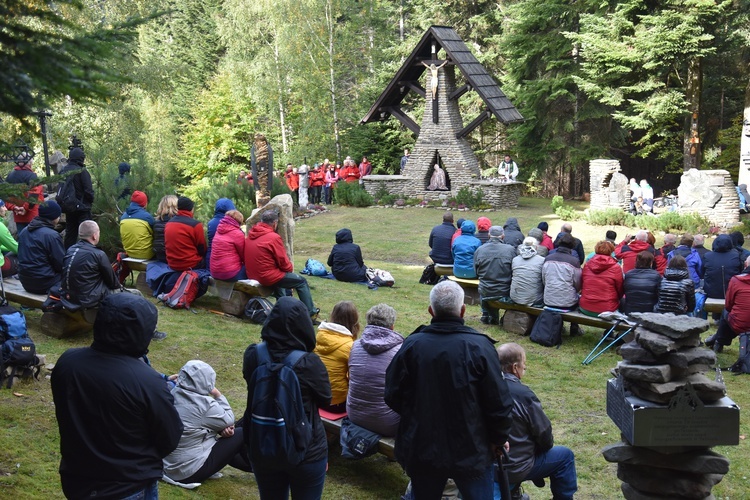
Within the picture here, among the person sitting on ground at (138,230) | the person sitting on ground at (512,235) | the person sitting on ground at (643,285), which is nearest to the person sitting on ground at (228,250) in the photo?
the person sitting on ground at (138,230)

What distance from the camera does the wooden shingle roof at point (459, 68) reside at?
2370 centimetres

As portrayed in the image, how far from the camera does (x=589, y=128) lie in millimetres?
27953

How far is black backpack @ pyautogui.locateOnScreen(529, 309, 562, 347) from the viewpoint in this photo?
9.46 metres

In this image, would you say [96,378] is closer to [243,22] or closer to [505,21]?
[505,21]

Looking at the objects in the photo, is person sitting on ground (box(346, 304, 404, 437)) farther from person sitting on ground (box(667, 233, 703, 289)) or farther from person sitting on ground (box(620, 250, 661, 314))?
person sitting on ground (box(667, 233, 703, 289))

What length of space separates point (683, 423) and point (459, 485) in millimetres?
1473

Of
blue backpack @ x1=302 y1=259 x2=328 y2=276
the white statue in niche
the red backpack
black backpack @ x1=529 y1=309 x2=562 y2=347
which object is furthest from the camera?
the white statue in niche

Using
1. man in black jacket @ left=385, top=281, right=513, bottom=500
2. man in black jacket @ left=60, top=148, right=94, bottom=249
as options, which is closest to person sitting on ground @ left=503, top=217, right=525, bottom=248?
man in black jacket @ left=60, top=148, right=94, bottom=249

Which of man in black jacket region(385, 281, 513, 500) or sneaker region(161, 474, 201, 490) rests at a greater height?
man in black jacket region(385, 281, 513, 500)

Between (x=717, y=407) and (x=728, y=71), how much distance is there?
25185 millimetres

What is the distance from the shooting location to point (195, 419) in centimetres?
511

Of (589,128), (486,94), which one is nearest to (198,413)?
(486,94)

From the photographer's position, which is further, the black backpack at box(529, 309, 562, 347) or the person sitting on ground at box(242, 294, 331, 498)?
the black backpack at box(529, 309, 562, 347)

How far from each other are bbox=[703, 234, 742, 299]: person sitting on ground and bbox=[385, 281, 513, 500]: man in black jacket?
6857mm
